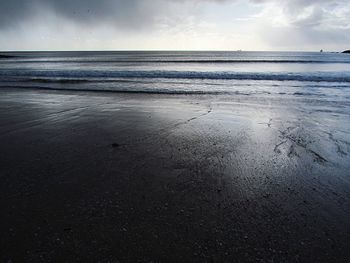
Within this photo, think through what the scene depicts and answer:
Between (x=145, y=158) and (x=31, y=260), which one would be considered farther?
(x=145, y=158)

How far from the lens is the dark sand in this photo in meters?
2.39

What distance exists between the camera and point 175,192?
340 cm

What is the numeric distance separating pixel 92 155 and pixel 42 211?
1.89 metres

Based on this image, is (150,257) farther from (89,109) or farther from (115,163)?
(89,109)

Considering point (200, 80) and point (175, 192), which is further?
point (200, 80)

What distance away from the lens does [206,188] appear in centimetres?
353

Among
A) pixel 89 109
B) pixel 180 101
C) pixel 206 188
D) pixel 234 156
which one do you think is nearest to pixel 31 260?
pixel 206 188

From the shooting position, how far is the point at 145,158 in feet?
15.1

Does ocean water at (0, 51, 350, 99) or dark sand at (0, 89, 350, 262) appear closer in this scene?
dark sand at (0, 89, 350, 262)

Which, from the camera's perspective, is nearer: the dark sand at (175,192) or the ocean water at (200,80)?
the dark sand at (175,192)

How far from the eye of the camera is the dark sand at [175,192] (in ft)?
7.84

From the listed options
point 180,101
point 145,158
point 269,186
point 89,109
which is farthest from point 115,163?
point 180,101

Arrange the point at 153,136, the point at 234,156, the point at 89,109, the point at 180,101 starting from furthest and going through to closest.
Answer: the point at 180,101 → the point at 89,109 → the point at 153,136 → the point at 234,156

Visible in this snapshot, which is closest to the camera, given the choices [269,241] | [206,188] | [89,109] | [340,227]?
[269,241]
